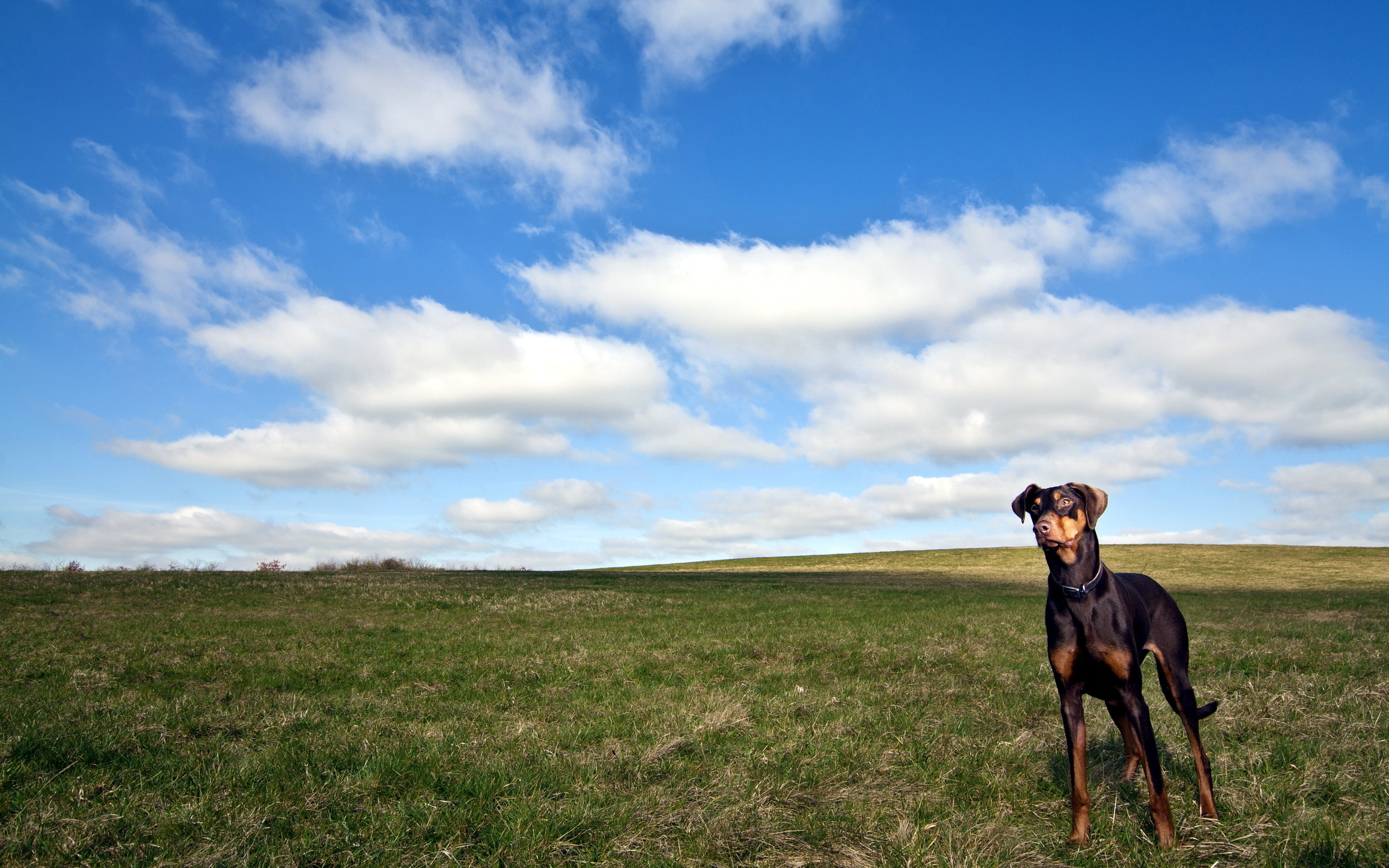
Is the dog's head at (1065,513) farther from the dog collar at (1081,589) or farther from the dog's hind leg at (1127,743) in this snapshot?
the dog's hind leg at (1127,743)

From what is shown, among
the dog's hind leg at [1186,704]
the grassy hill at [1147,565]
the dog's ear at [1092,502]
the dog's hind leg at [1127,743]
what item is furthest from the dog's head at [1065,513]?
the grassy hill at [1147,565]

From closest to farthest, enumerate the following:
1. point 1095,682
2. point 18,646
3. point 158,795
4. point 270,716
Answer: point 1095,682, point 158,795, point 270,716, point 18,646

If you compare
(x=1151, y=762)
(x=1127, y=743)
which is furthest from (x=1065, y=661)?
(x=1127, y=743)

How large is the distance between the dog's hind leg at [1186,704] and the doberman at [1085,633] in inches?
1.6

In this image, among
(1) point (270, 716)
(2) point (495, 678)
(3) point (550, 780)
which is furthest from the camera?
(2) point (495, 678)

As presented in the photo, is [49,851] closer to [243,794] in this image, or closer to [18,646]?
[243,794]

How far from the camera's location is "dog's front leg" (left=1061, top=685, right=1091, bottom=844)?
5.94 meters

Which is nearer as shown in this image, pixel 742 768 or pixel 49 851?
pixel 49 851

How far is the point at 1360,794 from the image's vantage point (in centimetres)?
678

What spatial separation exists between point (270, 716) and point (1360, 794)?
12.2m

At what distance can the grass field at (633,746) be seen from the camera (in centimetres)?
579

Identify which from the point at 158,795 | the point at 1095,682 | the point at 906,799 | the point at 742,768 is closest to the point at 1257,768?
the point at 1095,682

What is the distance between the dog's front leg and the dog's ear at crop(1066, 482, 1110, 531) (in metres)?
1.30

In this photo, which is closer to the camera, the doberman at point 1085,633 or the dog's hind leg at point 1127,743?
the doberman at point 1085,633
